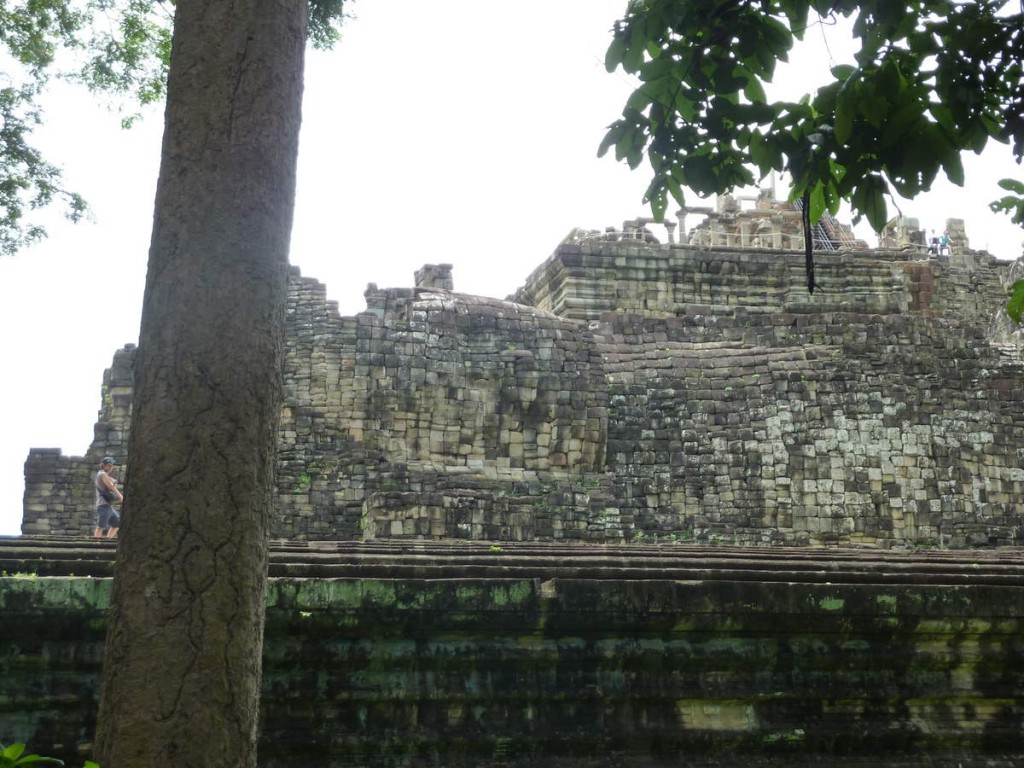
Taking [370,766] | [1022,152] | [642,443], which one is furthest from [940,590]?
[642,443]

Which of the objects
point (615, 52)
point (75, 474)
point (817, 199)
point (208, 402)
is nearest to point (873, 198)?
point (817, 199)

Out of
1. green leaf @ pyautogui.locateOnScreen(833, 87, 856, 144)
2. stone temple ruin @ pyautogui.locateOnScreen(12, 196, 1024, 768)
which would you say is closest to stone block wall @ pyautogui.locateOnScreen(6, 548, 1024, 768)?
stone temple ruin @ pyautogui.locateOnScreen(12, 196, 1024, 768)

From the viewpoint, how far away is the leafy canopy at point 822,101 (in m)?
4.64

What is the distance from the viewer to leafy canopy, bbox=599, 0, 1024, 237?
464 cm

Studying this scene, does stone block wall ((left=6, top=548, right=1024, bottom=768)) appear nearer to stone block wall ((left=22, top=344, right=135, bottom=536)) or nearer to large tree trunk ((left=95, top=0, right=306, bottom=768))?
large tree trunk ((left=95, top=0, right=306, bottom=768))

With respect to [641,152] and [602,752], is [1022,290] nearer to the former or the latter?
[641,152]

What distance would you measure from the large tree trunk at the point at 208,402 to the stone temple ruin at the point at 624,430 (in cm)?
1271

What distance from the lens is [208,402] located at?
9.30 feet

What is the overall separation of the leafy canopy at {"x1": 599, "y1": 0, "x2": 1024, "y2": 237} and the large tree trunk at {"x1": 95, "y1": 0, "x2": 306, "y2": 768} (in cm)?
241

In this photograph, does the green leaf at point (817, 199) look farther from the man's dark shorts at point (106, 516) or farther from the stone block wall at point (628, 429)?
the stone block wall at point (628, 429)

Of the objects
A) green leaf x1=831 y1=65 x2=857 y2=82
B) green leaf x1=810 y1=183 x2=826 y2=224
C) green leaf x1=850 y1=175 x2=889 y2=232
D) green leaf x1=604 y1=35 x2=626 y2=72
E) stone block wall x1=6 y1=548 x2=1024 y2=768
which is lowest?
stone block wall x1=6 y1=548 x2=1024 y2=768

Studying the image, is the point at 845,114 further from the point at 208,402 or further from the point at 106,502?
the point at 106,502

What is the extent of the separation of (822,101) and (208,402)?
305 centimetres

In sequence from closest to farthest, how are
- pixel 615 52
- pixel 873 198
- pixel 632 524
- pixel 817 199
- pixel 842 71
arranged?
pixel 842 71 < pixel 873 198 < pixel 615 52 < pixel 817 199 < pixel 632 524
